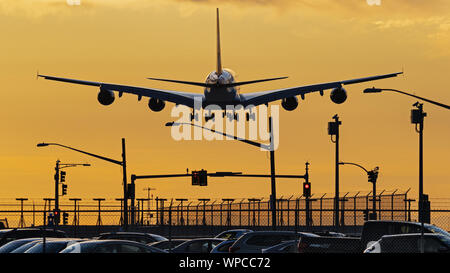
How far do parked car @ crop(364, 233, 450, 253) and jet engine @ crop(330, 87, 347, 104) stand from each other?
4062 cm

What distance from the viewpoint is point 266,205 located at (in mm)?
76250

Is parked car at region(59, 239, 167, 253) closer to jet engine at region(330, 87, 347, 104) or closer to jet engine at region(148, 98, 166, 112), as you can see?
jet engine at region(330, 87, 347, 104)

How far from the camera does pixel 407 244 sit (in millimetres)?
24266

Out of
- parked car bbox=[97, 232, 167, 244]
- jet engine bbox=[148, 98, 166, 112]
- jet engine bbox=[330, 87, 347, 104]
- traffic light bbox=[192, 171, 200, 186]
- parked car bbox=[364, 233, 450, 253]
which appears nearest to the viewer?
parked car bbox=[364, 233, 450, 253]

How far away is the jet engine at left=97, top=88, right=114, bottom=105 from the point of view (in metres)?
65.6

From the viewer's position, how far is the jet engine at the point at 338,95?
2579 inches

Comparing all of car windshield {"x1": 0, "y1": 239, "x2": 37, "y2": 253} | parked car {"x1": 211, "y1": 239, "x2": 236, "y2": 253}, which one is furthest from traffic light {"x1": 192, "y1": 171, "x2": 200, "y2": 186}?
car windshield {"x1": 0, "y1": 239, "x2": 37, "y2": 253}

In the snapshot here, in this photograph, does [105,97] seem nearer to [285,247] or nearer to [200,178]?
[200,178]

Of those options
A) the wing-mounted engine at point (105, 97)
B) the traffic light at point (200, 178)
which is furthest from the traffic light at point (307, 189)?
the wing-mounted engine at point (105, 97)

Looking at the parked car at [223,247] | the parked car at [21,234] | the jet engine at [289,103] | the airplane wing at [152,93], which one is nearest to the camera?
the parked car at [223,247]

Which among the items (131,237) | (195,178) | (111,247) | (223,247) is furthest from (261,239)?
(195,178)

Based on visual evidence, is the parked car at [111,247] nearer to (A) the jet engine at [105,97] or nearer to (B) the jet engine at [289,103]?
(A) the jet engine at [105,97]

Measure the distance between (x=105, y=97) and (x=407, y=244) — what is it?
1716 inches

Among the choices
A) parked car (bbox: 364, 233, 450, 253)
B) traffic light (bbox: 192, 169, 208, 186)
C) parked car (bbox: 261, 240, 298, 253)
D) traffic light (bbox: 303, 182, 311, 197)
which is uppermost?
traffic light (bbox: 192, 169, 208, 186)
